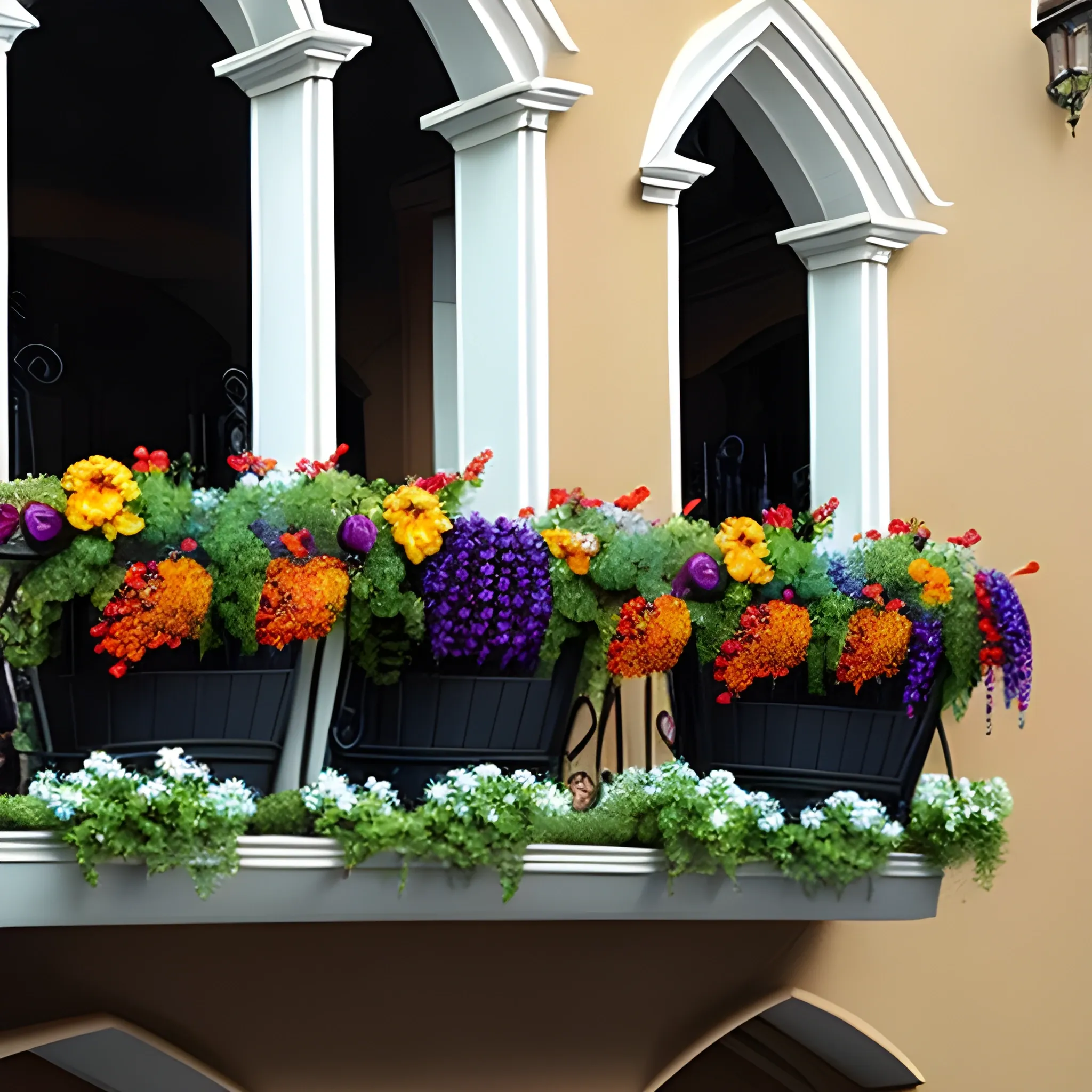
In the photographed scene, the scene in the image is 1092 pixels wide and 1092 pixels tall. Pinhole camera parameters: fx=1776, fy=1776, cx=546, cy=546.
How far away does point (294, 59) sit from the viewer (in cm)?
513

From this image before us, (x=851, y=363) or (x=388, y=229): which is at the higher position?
(x=388, y=229)

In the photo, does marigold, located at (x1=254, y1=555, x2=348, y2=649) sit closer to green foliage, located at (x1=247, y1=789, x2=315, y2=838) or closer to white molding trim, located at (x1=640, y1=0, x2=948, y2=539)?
green foliage, located at (x1=247, y1=789, x2=315, y2=838)

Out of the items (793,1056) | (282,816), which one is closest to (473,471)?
(282,816)

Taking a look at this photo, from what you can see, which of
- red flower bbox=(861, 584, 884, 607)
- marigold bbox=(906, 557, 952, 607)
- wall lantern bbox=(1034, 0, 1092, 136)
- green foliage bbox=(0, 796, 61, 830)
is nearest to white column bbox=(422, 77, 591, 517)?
red flower bbox=(861, 584, 884, 607)

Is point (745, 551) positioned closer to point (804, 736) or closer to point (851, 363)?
point (804, 736)

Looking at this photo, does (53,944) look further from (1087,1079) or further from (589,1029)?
(1087,1079)

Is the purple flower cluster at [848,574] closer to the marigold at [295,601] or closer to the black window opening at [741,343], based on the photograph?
the black window opening at [741,343]

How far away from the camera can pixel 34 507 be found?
4.14 meters

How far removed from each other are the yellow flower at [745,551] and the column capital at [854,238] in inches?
69.7

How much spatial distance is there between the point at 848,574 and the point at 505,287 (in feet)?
4.52

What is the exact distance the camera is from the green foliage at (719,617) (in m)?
4.98

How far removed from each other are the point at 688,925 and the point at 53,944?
208 cm

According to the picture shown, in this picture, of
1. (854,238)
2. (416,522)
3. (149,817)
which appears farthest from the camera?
(854,238)

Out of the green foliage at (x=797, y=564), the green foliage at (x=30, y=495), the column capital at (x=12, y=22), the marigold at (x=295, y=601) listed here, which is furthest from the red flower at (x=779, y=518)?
the column capital at (x=12, y=22)
